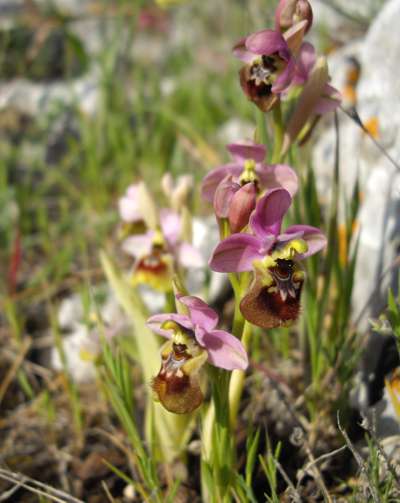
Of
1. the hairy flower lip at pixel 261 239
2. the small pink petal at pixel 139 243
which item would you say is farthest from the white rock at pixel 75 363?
the hairy flower lip at pixel 261 239

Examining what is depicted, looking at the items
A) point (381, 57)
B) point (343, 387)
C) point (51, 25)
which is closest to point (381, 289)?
point (343, 387)

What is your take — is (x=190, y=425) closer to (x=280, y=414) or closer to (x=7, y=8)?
(x=280, y=414)

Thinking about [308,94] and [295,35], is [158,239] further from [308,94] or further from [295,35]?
[295,35]

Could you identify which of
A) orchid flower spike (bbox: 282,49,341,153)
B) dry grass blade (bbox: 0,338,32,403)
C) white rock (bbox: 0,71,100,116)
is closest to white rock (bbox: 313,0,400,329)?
orchid flower spike (bbox: 282,49,341,153)

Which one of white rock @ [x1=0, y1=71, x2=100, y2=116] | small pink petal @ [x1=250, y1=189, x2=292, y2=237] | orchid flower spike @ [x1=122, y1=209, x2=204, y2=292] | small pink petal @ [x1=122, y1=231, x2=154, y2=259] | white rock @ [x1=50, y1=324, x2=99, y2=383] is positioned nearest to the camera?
small pink petal @ [x1=250, y1=189, x2=292, y2=237]

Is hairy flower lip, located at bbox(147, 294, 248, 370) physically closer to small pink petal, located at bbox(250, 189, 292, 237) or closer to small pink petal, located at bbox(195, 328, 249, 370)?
small pink petal, located at bbox(195, 328, 249, 370)

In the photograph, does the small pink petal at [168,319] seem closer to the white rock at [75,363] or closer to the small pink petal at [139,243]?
the small pink petal at [139,243]

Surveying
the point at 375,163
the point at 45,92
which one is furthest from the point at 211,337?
the point at 45,92
